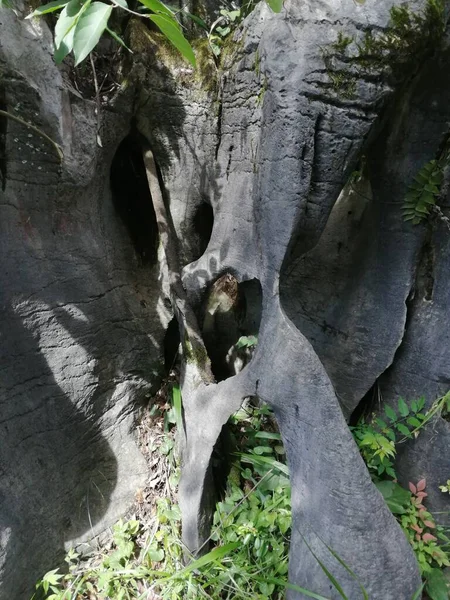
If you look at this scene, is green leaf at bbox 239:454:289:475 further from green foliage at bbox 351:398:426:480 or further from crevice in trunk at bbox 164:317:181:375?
crevice in trunk at bbox 164:317:181:375

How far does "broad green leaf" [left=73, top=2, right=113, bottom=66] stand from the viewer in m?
0.92

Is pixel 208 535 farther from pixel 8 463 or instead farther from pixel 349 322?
pixel 349 322

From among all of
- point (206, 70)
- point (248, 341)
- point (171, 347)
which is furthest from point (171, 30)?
point (171, 347)

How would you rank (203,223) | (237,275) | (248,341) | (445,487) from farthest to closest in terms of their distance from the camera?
(203,223) < (248,341) < (237,275) < (445,487)

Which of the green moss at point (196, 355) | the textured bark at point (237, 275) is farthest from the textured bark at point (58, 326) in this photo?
the green moss at point (196, 355)

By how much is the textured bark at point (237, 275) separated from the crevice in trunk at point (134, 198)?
107mm

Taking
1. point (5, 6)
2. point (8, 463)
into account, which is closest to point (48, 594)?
point (8, 463)

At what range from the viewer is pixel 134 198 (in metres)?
2.67

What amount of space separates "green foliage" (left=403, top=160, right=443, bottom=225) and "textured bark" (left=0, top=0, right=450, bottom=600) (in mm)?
49

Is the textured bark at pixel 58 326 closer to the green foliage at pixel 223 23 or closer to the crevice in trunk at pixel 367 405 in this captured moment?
the green foliage at pixel 223 23

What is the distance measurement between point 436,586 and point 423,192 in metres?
1.65

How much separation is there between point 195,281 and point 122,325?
0.52 m

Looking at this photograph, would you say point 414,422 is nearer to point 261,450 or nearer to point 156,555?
point 261,450

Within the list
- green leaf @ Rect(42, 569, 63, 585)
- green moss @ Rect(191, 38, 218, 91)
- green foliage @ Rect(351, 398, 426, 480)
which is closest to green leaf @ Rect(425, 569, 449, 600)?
green foliage @ Rect(351, 398, 426, 480)
